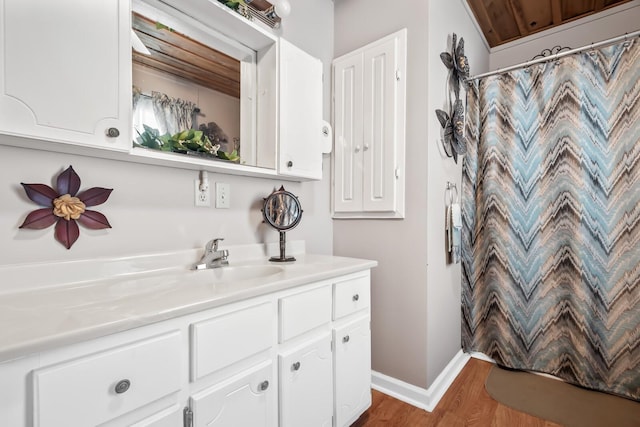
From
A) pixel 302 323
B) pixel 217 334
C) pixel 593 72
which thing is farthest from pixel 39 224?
pixel 593 72

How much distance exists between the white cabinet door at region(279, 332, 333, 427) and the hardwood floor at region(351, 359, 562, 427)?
0.46 m

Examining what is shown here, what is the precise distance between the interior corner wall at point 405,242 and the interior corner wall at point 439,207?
0.04m

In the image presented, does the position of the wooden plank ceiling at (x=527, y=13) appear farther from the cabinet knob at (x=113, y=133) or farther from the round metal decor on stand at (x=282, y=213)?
the cabinet knob at (x=113, y=133)

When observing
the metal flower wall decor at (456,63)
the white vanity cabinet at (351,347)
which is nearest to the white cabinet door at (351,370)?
the white vanity cabinet at (351,347)

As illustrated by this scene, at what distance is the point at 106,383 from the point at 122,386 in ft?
0.11

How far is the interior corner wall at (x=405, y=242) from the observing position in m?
1.67

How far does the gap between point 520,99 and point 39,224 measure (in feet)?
8.53

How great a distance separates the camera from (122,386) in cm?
66

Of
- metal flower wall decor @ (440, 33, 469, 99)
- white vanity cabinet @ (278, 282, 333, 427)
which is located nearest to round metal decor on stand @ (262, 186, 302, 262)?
white vanity cabinet @ (278, 282, 333, 427)

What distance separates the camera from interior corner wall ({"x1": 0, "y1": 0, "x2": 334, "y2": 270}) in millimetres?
913

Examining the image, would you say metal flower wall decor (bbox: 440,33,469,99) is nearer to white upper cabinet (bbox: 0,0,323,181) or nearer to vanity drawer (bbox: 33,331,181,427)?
white upper cabinet (bbox: 0,0,323,181)

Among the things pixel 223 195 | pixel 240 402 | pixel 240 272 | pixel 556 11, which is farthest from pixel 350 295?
pixel 556 11

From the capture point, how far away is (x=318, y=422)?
3.92 ft

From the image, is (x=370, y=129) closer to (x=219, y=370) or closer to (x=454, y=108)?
(x=454, y=108)
